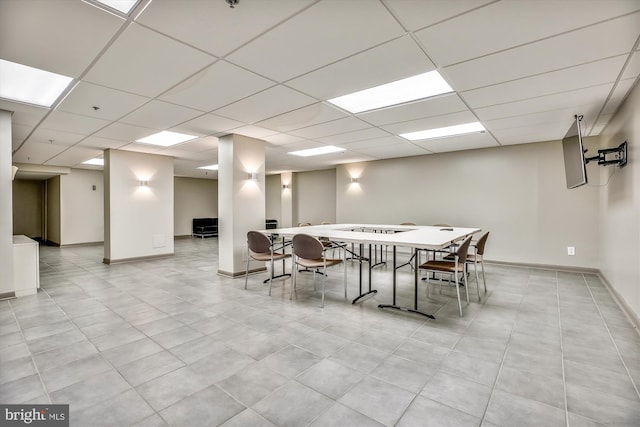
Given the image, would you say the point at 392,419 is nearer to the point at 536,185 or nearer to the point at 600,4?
the point at 600,4

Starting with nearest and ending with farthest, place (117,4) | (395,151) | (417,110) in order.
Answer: (117,4) → (417,110) → (395,151)

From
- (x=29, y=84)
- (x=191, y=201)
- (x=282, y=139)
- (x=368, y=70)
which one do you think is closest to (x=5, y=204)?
(x=29, y=84)

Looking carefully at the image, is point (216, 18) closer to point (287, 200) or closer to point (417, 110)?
point (417, 110)

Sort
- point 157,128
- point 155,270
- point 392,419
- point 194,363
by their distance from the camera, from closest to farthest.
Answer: point 392,419, point 194,363, point 157,128, point 155,270

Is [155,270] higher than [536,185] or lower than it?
lower

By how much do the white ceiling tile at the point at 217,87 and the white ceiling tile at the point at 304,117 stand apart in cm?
80

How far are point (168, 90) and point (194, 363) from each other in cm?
269

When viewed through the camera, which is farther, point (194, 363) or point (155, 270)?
point (155, 270)

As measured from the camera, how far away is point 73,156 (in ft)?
23.4

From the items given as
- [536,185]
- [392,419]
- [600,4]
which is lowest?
[392,419]

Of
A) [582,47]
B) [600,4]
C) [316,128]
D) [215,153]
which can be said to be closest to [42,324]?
[316,128]

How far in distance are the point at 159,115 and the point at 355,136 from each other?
3089mm

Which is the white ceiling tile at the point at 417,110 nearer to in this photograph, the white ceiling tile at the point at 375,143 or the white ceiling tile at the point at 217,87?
the white ceiling tile at the point at 375,143

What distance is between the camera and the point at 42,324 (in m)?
3.06
